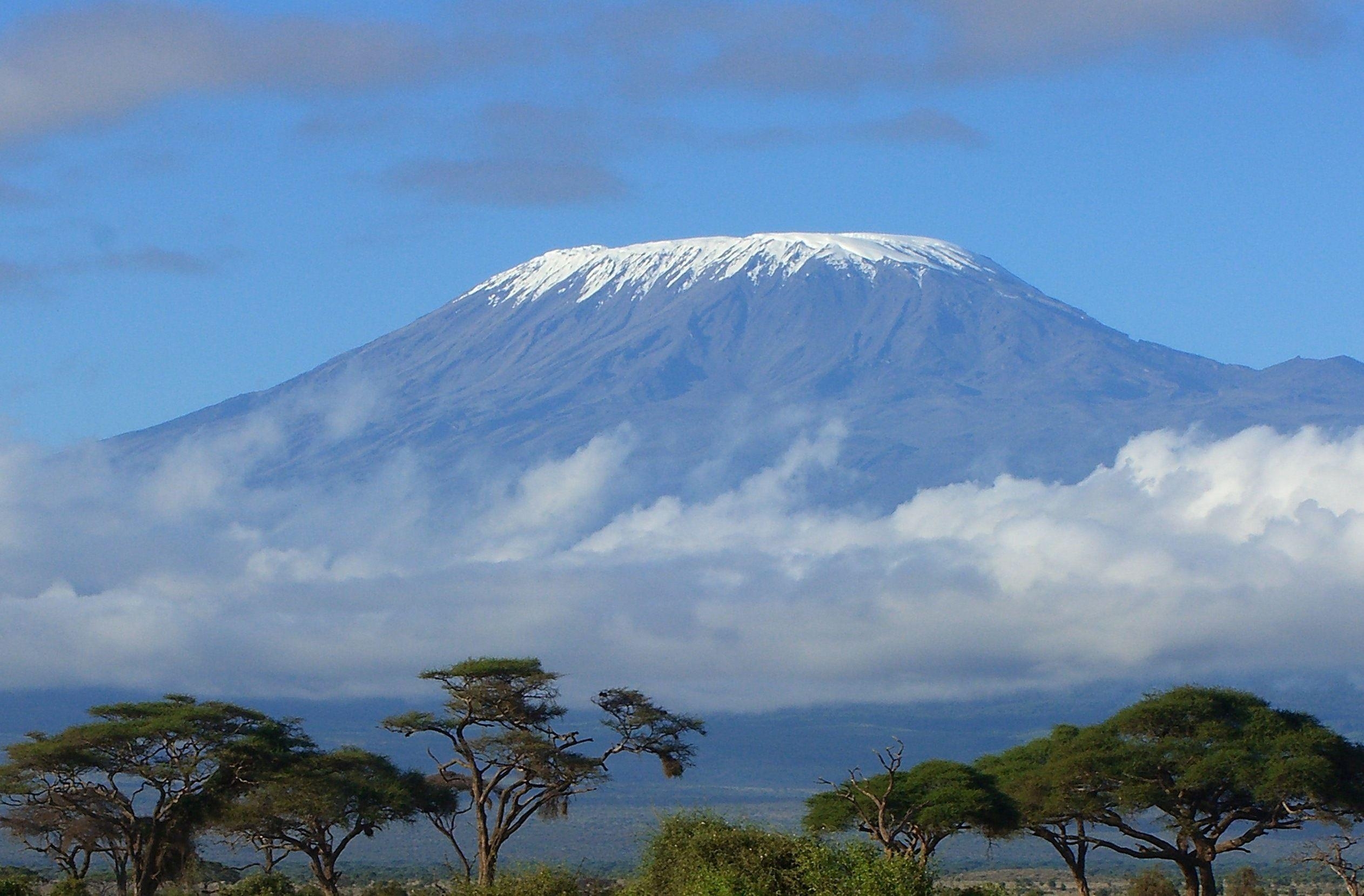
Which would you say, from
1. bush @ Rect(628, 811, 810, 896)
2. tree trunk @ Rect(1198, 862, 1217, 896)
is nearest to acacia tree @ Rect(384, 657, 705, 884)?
tree trunk @ Rect(1198, 862, 1217, 896)

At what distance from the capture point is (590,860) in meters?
145

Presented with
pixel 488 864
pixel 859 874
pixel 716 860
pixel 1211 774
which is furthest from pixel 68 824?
pixel 1211 774

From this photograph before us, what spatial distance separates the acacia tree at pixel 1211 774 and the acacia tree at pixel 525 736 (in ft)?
46.4

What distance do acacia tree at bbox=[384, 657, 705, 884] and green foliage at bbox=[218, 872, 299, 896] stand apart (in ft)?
20.0

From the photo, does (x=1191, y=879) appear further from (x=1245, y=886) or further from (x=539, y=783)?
(x=539, y=783)

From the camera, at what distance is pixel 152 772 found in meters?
60.6

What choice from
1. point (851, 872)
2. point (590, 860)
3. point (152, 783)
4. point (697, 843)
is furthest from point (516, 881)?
point (590, 860)

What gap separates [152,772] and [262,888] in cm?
691

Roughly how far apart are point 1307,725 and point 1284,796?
17.3 ft

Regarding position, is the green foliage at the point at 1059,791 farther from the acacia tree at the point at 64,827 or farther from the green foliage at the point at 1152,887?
the acacia tree at the point at 64,827

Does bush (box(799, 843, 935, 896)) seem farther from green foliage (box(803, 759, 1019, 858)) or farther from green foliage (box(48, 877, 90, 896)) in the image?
green foliage (box(48, 877, 90, 896))

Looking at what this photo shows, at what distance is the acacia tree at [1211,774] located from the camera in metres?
58.5

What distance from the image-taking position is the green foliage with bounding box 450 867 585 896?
41.0 m

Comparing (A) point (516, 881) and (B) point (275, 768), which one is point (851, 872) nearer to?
(A) point (516, 881)
